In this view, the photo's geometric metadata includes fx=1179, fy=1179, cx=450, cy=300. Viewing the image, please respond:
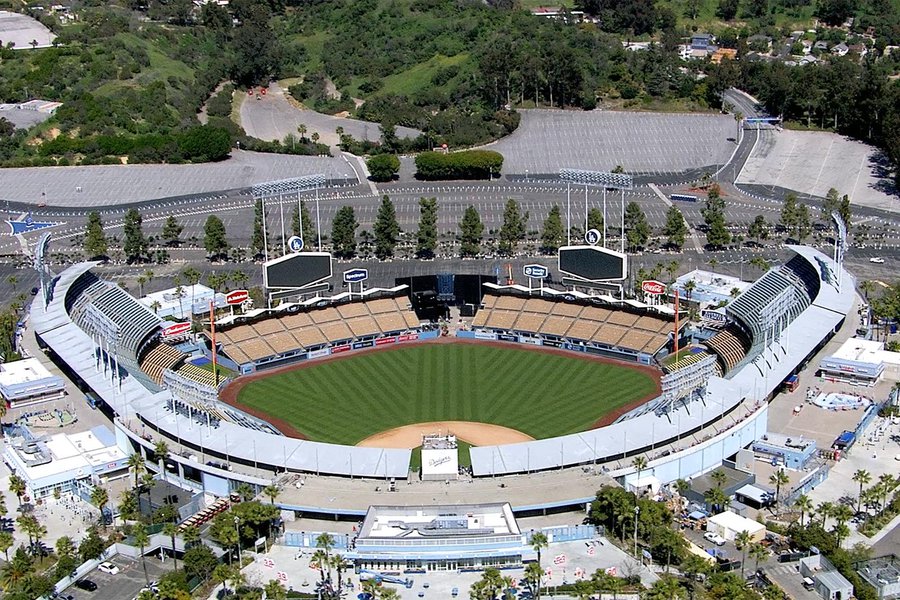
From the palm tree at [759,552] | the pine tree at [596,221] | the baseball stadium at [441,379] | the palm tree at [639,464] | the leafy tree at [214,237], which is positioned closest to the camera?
the palm tree at [759,552]

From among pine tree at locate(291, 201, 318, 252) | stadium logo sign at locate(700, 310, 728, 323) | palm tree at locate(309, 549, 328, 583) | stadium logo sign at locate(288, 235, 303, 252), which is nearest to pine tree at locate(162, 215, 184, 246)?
pine tree at locate(291, 201, 318, 252)

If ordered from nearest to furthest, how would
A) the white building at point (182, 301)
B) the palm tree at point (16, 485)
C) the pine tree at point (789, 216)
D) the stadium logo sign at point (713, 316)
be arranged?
the palm tree at point (16, 485) → the stadium logo sign at point (713, 316) → the white building at point (182, 301) → the pine tree at point (789, 216)

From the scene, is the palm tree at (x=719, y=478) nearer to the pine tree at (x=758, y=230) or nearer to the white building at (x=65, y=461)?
the white building at (x=65, y=461)

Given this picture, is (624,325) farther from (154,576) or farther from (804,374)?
(154,576)

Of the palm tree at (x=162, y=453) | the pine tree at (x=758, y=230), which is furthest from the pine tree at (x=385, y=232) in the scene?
the palm tree at (x=162, y=453)

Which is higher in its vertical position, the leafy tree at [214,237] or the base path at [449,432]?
the leafy tree at [214,237]

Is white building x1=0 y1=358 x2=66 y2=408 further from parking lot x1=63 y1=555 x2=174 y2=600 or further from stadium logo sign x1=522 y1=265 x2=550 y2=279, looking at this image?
stadium logo sign x1=522 y1=265 x2=550 y2=279

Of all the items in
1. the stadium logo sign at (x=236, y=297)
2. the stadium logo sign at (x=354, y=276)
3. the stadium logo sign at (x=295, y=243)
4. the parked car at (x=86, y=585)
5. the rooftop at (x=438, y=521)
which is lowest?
the parked car at (x=86, y=585)
